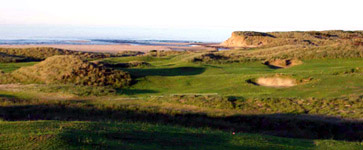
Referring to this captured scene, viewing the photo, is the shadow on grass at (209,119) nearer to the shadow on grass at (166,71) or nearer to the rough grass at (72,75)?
the rough grass at (72,75)

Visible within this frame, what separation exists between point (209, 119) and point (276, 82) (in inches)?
362

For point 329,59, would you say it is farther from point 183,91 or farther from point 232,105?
point 232,105

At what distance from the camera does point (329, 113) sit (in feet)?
53.7

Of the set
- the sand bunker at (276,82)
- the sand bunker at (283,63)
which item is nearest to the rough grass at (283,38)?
the sand bunker at (283,63)

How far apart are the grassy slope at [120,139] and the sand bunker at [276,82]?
12975 mm

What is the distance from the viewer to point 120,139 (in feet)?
28.8

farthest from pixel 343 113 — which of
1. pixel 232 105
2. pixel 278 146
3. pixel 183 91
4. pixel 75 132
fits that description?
pixel 75 132

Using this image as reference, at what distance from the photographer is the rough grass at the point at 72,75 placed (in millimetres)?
26953

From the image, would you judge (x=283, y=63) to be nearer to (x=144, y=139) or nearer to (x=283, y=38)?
(x=144, y=139)

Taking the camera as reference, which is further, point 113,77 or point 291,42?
point 291,42

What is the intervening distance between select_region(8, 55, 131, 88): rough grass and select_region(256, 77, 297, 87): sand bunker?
9.22 meters

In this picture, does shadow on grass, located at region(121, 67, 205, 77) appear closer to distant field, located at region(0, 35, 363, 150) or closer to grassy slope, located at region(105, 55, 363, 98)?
grassy slope, located at region(105, 55, 363, 98)

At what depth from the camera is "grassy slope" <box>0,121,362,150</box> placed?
7.61 m

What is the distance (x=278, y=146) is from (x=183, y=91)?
13.7 meters
